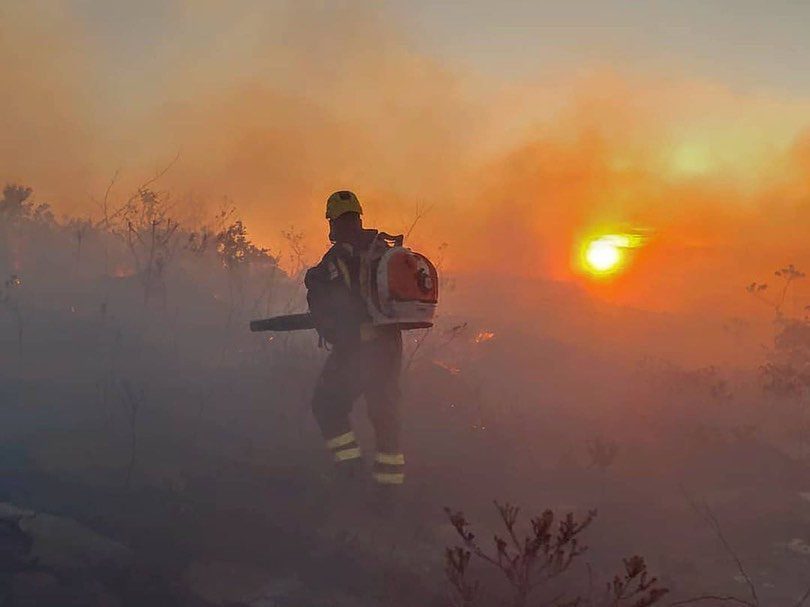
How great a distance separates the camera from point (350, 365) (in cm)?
509

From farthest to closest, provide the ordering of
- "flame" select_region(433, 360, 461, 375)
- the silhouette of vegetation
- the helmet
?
"flame" select_region(433, 360, 461, 375)
the helmet
the silhouette of vegetation

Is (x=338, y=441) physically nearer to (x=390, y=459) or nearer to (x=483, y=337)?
(x=390, y=459)

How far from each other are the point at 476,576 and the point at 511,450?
311 centimetres

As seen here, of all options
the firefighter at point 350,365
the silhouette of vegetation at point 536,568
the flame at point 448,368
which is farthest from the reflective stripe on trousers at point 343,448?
the flame at point 448,368

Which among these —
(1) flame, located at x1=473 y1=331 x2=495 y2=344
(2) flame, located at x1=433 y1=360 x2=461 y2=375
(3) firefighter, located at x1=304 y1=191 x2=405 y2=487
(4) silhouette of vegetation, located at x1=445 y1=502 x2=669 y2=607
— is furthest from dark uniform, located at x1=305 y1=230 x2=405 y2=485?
(1) flame, located at x1=473 y1=331 x2=495 y2=344

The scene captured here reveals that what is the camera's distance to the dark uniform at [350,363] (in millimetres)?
5023

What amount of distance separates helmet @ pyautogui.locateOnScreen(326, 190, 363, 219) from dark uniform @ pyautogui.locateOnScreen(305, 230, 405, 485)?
288mm

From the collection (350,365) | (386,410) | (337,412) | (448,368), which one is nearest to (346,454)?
(337,412)

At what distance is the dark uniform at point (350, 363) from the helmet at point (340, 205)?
288 millimetres

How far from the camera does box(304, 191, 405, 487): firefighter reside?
16.5 ft

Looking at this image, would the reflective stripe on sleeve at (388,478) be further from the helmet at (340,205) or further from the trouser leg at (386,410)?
the helmet at (340,205)

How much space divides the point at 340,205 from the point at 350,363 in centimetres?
128

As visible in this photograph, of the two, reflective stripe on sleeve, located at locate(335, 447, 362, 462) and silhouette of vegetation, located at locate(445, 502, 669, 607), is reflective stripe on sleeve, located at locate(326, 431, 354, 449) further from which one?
silhouette of vegetation, located at locate(445, 502, 669, 607)

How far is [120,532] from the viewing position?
14.1 feet
